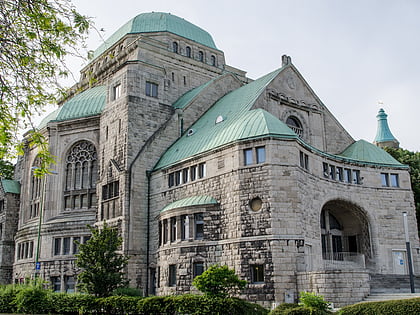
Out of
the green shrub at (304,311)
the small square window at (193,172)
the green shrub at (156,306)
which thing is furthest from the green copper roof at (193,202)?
the green shrub at (304,311)

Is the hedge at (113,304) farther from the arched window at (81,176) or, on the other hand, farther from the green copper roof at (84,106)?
the green copper roof at (84,106)

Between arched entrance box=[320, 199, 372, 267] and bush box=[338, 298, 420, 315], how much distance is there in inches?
592

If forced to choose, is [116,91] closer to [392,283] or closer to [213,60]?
[213,60]

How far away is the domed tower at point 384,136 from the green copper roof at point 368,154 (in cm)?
2877

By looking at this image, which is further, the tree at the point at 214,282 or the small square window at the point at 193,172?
the small square window at the point at 193,172

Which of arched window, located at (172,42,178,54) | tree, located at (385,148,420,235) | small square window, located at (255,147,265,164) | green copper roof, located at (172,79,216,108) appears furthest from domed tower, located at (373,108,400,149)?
small square window, located at (255,147,265,164)

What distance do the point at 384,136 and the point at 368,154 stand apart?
32968 millimetres

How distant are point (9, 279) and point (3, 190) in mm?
8554

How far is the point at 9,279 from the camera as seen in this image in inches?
1801

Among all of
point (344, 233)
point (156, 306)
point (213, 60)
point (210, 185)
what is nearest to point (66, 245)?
point (210, 185)

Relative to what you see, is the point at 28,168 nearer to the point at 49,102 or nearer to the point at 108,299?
the point at 108,299

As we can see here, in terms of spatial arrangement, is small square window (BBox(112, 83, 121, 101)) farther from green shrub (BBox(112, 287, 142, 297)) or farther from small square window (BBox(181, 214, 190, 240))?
green shrub (BBox(112, 287, 142, 297))

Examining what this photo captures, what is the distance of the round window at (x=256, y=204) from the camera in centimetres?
2727

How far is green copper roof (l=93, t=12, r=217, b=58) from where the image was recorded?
4747cm
